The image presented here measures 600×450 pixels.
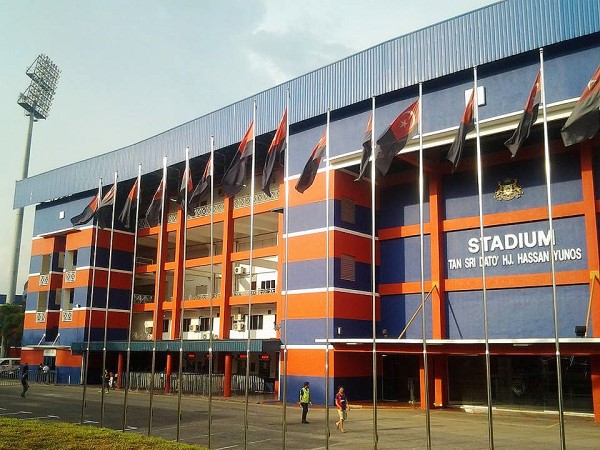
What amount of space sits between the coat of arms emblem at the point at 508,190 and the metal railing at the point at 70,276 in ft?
128

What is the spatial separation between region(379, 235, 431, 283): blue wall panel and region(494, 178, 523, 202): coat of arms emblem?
504 cm

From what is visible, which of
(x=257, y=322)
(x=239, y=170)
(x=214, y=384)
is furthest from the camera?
(x=257, y=322)

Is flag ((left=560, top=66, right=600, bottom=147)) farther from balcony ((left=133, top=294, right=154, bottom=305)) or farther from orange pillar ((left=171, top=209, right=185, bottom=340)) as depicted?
balcony ((left=133, top=294, right=154, bottom=305))

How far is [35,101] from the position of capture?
92.6 meters

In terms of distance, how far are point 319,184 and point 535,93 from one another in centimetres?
2057

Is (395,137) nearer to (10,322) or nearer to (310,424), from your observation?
(310,424)

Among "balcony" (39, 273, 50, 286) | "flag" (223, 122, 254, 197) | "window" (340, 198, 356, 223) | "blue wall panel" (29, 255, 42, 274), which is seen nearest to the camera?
"flag" (223, 122, 254, 197)

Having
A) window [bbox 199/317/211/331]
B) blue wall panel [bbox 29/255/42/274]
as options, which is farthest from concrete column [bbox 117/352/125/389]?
blue wall panel [bbox 29/255/42/274]

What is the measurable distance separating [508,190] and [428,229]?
209 inches

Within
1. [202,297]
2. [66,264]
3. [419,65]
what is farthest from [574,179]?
[66,264]

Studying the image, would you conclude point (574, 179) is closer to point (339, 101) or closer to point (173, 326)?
point (339, 101)

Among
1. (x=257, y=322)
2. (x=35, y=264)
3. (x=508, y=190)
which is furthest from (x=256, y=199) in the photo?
(x=35, y=264)

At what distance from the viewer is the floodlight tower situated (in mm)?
89688

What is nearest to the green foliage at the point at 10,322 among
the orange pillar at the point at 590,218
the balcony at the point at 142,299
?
the balcony at the point at 142,299
